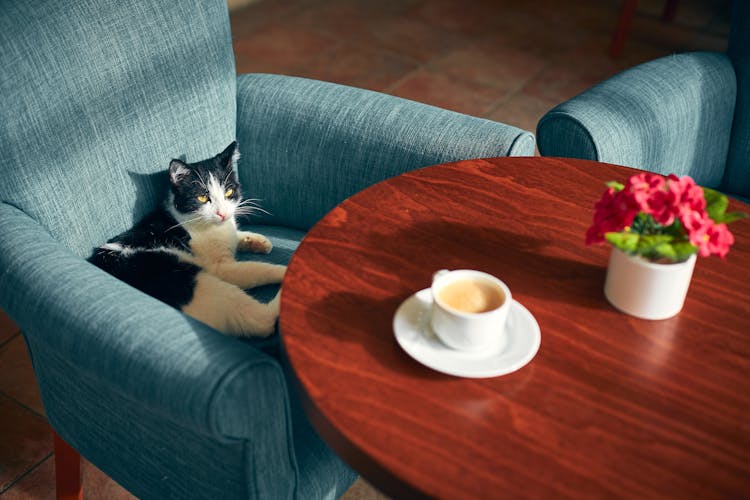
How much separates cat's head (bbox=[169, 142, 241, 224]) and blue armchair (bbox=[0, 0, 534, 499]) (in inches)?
2.1

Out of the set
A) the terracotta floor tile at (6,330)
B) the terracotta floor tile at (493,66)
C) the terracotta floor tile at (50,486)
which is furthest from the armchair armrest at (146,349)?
the terracotta floor tile at (493,66)

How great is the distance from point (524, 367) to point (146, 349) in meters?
0.49

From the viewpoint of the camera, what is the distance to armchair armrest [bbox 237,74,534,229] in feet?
4.63

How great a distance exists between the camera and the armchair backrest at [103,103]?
3.96ft

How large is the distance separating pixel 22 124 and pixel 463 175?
74 cm

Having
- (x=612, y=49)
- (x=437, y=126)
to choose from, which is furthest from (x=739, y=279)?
(x=612, y=49)

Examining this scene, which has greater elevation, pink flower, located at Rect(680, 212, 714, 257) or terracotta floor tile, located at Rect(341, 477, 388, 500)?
pink flower, located at Rect(680, 212, 714, 257)

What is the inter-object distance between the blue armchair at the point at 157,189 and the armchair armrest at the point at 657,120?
0.43 feet

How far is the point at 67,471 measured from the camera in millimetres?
1492

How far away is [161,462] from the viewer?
115 cm

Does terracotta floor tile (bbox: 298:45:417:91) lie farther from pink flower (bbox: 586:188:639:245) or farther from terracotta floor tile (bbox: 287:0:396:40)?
pink flower (bbox: 586:188:639:245)

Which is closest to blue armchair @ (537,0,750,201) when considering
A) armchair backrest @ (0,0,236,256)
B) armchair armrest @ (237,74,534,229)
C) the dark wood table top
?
armchair armrest @ (237,74,534,229)

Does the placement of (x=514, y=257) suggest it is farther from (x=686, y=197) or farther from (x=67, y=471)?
(x=67, y=471)

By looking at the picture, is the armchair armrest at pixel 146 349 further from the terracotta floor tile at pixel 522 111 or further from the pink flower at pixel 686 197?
the terracotta floor tile at pixel 522 111
